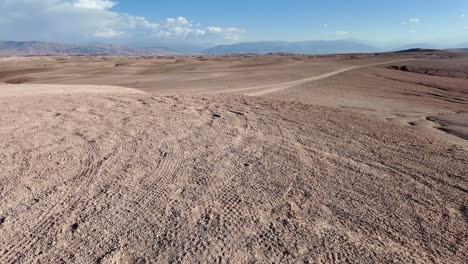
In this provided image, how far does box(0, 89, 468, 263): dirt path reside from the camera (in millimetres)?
4762

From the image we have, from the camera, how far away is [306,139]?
9.09m

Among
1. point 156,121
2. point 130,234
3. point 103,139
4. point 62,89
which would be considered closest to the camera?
point 130,234

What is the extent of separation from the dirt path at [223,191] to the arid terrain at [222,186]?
0.07 ft

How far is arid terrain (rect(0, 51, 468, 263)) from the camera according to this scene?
4777mm

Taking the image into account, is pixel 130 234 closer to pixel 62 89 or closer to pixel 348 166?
pixel 348 166

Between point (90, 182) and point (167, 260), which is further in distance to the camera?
point (90, 182)

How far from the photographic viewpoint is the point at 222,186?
638 centimetres

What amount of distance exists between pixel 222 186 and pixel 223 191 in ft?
0.59

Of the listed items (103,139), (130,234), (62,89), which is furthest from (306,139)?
(62,89)

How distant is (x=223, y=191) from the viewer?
6.21 meters

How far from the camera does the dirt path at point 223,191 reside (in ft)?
15.6

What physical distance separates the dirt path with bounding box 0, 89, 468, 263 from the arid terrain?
0.02m

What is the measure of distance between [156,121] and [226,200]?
4.75 meters

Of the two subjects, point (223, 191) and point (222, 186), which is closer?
point (223, 191)
